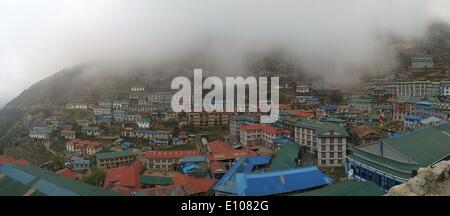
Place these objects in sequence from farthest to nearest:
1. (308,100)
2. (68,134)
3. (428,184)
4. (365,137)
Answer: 1. (308,100)
2. (68,134)
3. (365,137)
4. (428,184)

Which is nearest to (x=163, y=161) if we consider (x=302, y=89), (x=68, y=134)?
(x=68, y=134)

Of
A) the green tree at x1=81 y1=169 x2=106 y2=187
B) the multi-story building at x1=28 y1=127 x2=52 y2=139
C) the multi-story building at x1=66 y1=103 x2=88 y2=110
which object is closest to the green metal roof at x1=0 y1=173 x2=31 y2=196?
the green tree at x1=81 y1=169 x2=106 y2=187

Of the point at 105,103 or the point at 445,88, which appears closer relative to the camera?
the point at 445,88

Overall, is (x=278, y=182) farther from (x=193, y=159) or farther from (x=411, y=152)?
(x=193, y=159)

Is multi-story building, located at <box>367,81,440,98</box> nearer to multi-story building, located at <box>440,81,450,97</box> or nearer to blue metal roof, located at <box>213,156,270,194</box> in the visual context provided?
multi-story building, located at <box>440,81,450,97</box>

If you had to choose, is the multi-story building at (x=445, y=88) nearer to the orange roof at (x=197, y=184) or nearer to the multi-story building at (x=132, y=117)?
the multi-story building at (x=132, y=117)

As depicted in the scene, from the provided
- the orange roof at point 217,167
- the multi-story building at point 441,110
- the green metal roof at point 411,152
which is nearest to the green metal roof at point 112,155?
the orange roof at point 217,167
